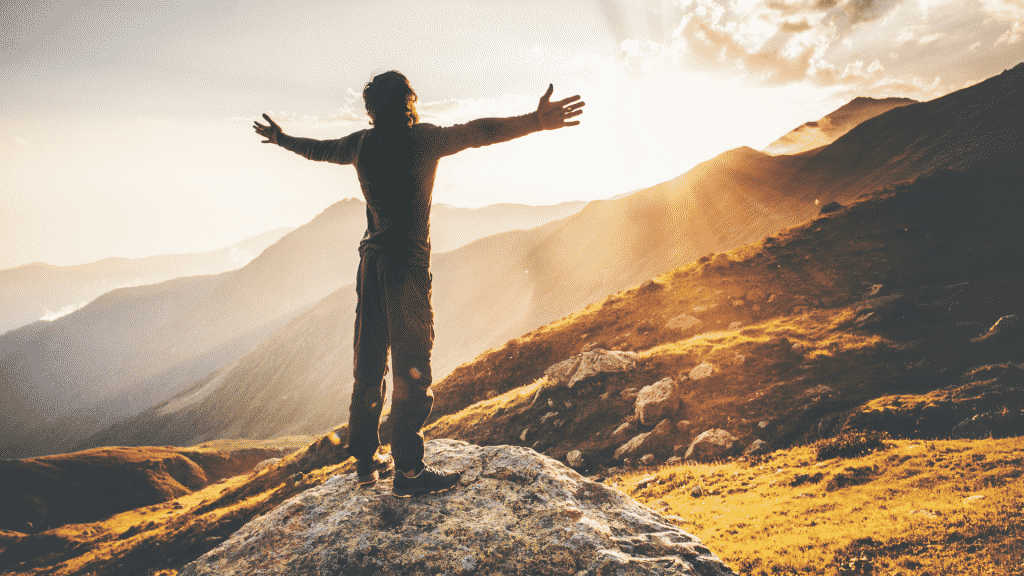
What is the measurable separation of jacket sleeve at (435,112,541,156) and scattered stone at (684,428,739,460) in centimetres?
1229

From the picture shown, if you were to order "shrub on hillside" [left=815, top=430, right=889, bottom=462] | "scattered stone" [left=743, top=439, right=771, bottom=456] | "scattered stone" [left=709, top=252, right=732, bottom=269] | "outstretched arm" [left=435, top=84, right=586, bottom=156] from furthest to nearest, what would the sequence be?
"scattered stone" [left=709, top=252, right=732, bottom=269] < "scattered stone" [left=743, top=439, right=771, bottom=456] < "shrub on hillside" [left=815, top=430, right=889, bottom=462] < "outstretched arm" [left=435, top=84, right=586, bottom=156]

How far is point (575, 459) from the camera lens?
13.6 meters

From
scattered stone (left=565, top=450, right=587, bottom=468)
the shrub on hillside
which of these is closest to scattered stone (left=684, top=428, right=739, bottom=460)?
the shrub on hillside

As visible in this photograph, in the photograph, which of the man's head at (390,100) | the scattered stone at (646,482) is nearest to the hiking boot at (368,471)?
the man's head at (390,100)

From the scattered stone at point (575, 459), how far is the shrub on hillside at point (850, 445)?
6516 mm

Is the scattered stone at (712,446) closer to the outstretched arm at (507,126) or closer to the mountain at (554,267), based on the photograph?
the mountain at (554,267)


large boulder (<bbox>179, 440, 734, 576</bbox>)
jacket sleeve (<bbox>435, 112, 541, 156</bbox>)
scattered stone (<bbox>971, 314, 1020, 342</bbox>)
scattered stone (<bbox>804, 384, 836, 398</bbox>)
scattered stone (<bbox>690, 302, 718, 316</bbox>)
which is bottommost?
scattered stone (<bbox>804, 384, 836, 398</bbox>)

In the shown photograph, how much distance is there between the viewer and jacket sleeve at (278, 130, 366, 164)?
4.02 meters

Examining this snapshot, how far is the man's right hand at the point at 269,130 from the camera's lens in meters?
4.63

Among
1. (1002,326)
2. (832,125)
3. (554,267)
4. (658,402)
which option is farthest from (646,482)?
(832,125)

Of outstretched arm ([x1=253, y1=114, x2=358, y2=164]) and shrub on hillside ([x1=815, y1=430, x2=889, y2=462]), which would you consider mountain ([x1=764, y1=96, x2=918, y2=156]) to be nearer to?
shrub on hillside ([x1=815, y1=430, x2=889, y2=462])

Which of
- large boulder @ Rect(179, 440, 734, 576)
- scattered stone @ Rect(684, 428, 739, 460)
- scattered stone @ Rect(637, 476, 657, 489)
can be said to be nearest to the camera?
large boulder @ Rect(179, 440, 734, 576)

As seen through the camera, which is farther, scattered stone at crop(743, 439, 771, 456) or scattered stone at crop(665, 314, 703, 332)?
scattered stone at crop(665, 314, 703, 332)

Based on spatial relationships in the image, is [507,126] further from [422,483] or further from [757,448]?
[757,448]
